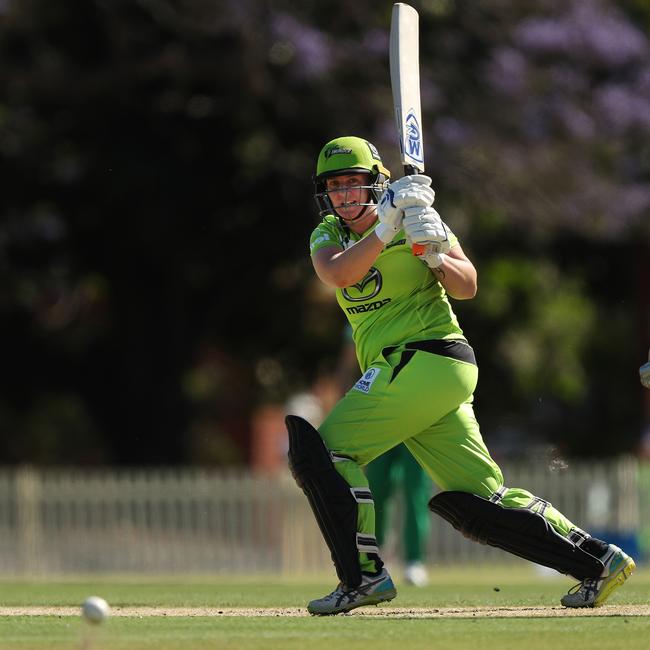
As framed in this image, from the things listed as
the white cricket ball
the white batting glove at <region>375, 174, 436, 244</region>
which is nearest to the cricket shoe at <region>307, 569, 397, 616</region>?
the white batting glove at <region>375, 174, 436, 244</region>

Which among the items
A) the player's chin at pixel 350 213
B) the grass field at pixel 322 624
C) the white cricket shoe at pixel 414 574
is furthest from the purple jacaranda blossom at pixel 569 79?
the player's chin at pixel 350 213

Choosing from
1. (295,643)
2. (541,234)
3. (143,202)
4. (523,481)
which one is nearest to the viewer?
(295,643)

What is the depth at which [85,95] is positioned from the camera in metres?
18.3

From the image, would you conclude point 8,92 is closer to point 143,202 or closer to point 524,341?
point 143,202

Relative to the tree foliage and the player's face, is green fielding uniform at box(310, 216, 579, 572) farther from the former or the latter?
the tree foliage

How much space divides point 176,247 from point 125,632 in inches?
534

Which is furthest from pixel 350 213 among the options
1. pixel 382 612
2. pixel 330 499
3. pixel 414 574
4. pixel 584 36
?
pixel 584 36

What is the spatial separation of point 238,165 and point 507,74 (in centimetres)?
333

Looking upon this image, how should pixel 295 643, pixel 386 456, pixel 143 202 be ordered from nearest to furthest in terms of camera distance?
pixel 295 643
pixel 386 456
pixel 143 202

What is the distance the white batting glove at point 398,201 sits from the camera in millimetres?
6426

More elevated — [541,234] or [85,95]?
[85,95]

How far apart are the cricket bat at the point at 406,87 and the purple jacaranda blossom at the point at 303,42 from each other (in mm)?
10575

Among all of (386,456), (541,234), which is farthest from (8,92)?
(386,456)

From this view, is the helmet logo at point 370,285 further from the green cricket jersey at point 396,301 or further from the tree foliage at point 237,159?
the tree foliage at point 237,159
